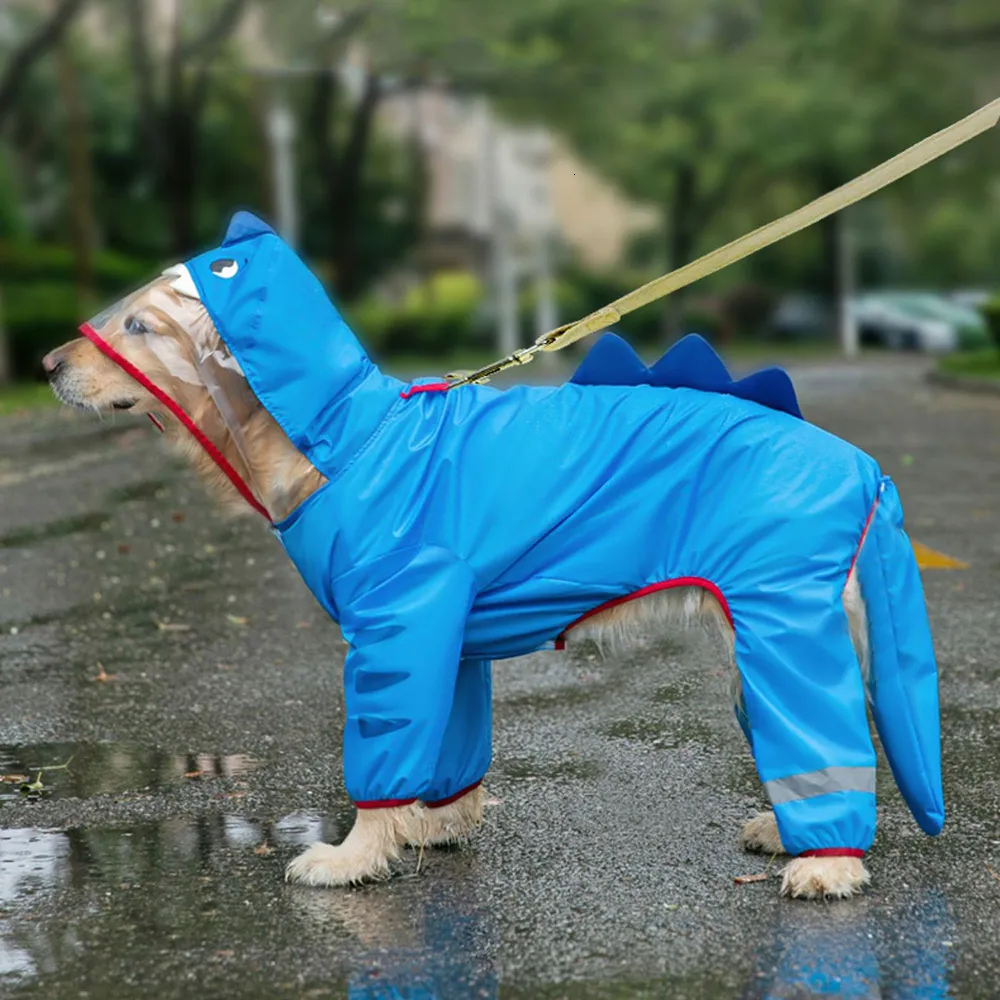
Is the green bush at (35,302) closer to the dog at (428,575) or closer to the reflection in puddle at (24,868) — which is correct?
the reflection in puddle at (24,868)

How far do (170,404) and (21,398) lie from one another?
18.4 m

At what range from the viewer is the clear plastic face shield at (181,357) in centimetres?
412

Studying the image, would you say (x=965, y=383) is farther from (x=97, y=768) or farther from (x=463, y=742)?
(x=463, y=742)

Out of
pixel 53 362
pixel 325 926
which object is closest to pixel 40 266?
pixel 53 362

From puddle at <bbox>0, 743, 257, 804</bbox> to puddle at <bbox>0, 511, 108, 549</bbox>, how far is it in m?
4.35

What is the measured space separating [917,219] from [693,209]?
6425mm

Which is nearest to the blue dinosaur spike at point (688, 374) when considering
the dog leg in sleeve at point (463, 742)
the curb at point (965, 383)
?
the dog leg in sleeve at point (463, 742)

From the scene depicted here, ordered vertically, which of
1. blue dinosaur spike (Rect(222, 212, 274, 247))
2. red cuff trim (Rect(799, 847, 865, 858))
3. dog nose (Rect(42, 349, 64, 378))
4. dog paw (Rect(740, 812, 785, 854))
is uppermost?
blue dinosaur spike (Rect(222, 212, 274, 247))

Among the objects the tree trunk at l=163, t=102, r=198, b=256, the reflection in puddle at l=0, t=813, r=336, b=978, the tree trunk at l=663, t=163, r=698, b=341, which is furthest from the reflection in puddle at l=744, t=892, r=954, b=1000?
the tree trunk at l=663, t=163, r=698, b=341

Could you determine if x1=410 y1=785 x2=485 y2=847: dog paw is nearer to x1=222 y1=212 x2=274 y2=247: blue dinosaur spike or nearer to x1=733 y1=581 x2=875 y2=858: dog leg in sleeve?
x1=733 y1=581 x2=875 y2=858: dog leg in sleeve

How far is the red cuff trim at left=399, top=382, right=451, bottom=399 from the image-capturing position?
422cm

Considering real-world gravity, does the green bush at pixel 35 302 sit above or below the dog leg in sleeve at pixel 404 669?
below

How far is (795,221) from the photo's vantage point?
4254 millimetres

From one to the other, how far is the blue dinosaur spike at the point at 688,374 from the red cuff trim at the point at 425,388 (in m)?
0.35
